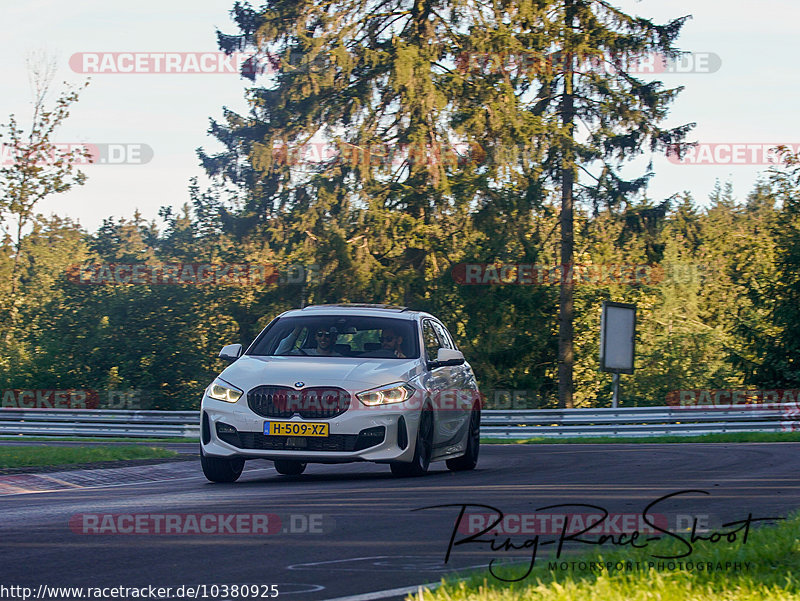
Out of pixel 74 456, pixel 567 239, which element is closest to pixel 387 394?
pixel 74 456

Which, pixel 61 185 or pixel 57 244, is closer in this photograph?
pixel 61 185

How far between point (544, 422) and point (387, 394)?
21.9 metres

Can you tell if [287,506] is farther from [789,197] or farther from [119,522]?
[789,197]

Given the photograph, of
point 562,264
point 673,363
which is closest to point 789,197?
point 562,264

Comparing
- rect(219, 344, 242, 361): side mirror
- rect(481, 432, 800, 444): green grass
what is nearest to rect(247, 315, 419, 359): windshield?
rect(219, 344, 242, 361): side mirror

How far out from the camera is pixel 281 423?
442 inches

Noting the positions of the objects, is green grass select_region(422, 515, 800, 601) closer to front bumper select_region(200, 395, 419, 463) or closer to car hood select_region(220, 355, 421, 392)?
front bumper select_region(200, 395, 419, 463)

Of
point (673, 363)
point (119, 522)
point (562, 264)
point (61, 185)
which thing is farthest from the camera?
point (673, 363)

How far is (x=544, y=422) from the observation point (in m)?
32.8

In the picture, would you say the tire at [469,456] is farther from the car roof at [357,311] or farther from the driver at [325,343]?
the driver at [325,343]

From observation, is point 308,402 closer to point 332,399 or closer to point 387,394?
point 332,399

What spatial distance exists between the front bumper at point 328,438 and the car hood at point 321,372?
25 centimetres

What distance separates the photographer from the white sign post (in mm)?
31594

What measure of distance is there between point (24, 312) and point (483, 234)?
26259 mm
